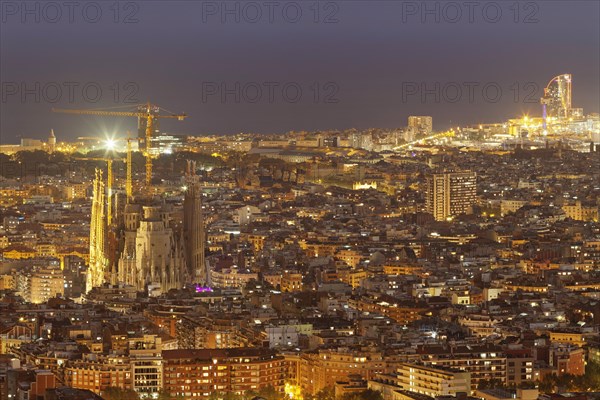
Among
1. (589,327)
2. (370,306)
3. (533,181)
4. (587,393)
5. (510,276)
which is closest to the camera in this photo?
(587,393)

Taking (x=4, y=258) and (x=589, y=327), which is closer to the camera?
(x=589, y=327)

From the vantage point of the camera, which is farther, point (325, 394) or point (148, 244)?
point (148, 244)

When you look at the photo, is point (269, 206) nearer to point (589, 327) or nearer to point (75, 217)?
point (75, 217)

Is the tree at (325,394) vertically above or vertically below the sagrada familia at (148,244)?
below

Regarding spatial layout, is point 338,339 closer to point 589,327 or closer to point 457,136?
point 589,327

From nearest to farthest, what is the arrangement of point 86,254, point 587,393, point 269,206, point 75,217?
point 587,393 → point 86,254 → point 75,217 → point 269,206

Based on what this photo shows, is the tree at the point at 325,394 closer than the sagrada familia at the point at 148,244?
Yes

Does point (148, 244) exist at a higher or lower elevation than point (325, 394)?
higher

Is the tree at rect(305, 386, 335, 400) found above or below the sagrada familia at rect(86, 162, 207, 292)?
below

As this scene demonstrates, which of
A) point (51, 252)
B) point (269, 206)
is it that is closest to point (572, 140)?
point (269, 206)

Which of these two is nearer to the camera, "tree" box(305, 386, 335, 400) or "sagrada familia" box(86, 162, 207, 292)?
"tree" box(305, 386, 335, 400)
